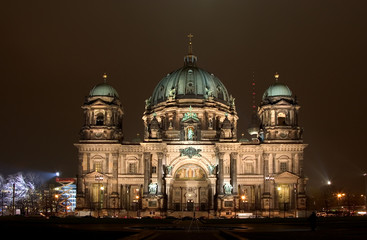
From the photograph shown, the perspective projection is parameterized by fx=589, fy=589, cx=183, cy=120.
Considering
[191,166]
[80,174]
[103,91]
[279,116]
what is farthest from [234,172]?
[103,91]

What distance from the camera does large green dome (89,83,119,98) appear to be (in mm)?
113812

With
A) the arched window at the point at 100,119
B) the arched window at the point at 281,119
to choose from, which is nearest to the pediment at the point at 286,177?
the arched window at the point at 281,119

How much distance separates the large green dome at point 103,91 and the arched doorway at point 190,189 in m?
20.0

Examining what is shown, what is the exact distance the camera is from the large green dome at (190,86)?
121875mm

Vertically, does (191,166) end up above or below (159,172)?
above

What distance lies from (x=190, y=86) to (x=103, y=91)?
18.9m

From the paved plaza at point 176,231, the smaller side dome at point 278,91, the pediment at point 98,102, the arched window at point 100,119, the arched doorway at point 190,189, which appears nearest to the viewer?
the paved plaza at point 176,231

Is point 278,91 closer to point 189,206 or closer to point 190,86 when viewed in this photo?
point 190,86

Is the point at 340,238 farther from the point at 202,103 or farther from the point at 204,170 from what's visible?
the point at 202,103

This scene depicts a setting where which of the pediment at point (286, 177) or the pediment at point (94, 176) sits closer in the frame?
the pediment at point (94, 176)

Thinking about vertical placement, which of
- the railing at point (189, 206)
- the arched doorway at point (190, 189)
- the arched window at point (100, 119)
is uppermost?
the arched window at point (100, 119)

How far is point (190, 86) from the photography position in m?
122

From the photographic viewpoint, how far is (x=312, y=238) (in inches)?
1454

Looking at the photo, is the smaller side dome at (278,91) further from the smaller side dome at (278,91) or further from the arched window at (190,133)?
the arched window at (190,133)
